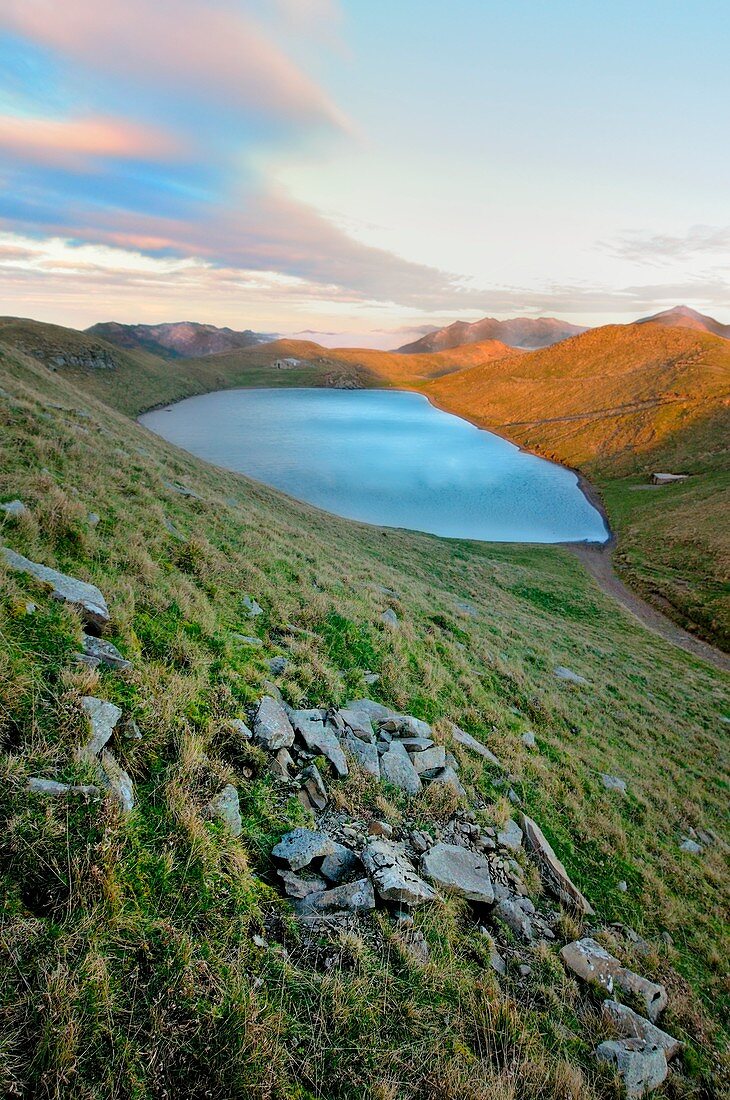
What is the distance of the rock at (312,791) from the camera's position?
4.88m

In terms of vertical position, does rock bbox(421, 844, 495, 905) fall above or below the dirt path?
above

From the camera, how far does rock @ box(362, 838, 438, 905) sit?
4.14 meters

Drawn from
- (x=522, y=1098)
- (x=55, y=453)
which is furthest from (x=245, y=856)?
(x=55, y=453)

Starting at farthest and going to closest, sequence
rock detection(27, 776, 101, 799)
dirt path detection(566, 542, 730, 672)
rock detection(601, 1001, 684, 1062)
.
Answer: dirt path detection(566, 542, 730, 672) → rock detection(601, 1001, 684, 1062) → rock detection(27, 776, 101, 799)

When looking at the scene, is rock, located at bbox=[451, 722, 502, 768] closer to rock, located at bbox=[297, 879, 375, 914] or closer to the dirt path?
rock, located at bbox=[297, 879, 375, 914]

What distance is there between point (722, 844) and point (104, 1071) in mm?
11717

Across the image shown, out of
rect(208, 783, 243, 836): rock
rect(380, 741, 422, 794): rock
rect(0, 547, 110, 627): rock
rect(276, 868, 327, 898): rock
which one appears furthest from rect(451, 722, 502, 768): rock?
rect(0, 547, 110, 627): rock

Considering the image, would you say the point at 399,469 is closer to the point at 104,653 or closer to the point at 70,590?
the point at 70,590

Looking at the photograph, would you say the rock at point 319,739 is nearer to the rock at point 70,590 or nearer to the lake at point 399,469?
the rock at point 70,590

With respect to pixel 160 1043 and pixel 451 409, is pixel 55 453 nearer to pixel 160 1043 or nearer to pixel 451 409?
pixel 160 1043

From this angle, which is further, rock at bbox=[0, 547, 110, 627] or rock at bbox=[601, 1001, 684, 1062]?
rock at bbox=[0, 547, 110, 627]

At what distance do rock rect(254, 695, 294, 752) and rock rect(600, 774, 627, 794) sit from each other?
737 centimetres

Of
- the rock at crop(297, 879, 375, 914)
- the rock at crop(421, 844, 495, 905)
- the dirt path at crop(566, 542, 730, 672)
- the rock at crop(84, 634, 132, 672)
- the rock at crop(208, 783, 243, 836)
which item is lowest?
the dirt path at crop(566, 542, 730, 672)

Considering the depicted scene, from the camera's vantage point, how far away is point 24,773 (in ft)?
10.7
